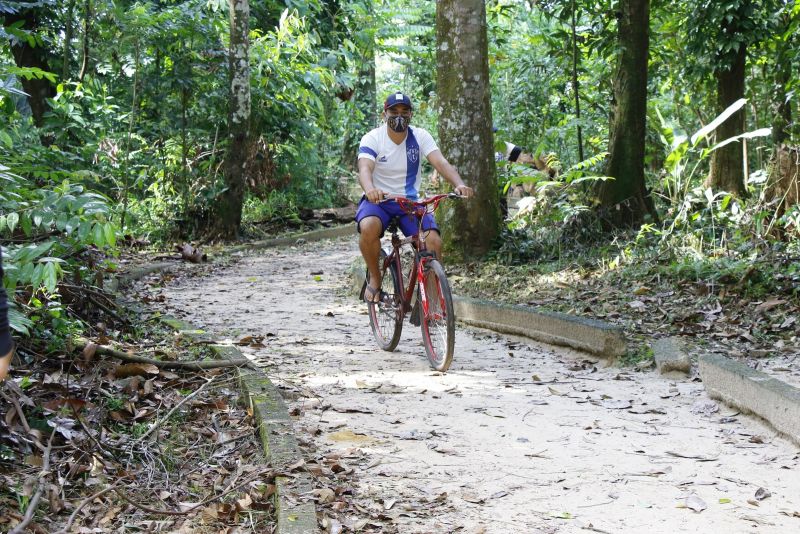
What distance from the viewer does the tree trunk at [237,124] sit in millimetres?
13773

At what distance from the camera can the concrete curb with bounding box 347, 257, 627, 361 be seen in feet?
22.4

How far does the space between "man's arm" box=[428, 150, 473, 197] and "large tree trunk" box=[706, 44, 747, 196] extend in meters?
7.70

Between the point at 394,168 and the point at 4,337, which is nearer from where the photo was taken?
the point at 4,337

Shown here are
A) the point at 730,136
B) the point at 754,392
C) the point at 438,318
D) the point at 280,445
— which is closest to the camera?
the point at 280,445

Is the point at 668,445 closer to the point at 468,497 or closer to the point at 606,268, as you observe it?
the point at 468,497

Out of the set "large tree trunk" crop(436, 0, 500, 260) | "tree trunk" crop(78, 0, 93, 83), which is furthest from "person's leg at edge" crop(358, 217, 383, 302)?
"tree trunk" crop(78, 0, 93, 83)

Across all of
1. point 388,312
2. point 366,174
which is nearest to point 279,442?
point 366,174

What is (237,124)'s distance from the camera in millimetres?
14273

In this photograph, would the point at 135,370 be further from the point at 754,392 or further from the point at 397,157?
the point at 754,392

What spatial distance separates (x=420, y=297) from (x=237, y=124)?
8.32 meters

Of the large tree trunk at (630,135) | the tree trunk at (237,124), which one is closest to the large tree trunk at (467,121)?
the large tree trunk at (630,135)

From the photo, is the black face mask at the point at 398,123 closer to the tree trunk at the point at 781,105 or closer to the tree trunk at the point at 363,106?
the tree trunk at the point at 781,105

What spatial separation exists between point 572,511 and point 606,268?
5.81 m

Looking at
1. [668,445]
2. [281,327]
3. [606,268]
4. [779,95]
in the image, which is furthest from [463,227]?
[779,95]
